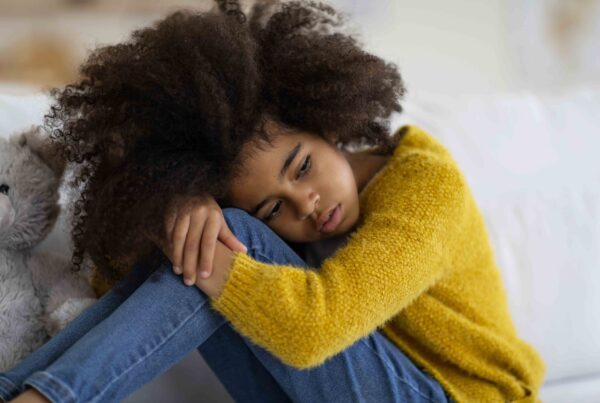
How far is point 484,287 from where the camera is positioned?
96cm

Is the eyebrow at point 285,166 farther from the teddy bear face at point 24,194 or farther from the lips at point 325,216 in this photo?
the teddy bear face at point 24,194

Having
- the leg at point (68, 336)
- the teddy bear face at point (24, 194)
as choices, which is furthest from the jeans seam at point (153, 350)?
the teddy bear face at point (24, 194)

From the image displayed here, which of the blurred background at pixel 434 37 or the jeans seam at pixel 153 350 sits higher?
the blurred background at pixel 434 37

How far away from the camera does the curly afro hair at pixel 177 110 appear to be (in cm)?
80

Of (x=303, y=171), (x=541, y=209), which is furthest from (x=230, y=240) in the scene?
(x=541, y=209)

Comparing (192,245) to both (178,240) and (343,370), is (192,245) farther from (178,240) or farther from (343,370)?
(343,370)

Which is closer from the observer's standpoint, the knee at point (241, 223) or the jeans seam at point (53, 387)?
the jeans seam at point (53, 387)

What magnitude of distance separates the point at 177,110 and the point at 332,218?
23 centimetres

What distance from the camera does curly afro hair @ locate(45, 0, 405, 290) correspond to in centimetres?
80

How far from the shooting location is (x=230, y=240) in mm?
801

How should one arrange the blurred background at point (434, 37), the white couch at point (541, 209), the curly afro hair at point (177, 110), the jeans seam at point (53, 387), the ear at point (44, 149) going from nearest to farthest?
the jeans seam at point (53, 387) → the curly afro hair at point (177, 110) → the ear at point (44, 149) → the white couch at point (541, 209) → the blurred background at point (434, 37)

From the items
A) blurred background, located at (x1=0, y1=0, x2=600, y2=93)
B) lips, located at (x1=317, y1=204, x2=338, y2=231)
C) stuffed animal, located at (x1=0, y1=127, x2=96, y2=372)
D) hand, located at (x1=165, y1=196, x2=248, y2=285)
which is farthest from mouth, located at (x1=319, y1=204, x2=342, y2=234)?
blurred background, located at (x1=0, y1=0, x2=600, y2=93)

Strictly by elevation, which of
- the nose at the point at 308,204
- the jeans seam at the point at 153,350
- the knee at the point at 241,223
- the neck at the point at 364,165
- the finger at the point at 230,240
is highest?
the neck at the point at 364,165

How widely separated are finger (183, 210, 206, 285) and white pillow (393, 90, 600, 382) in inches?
21.2
